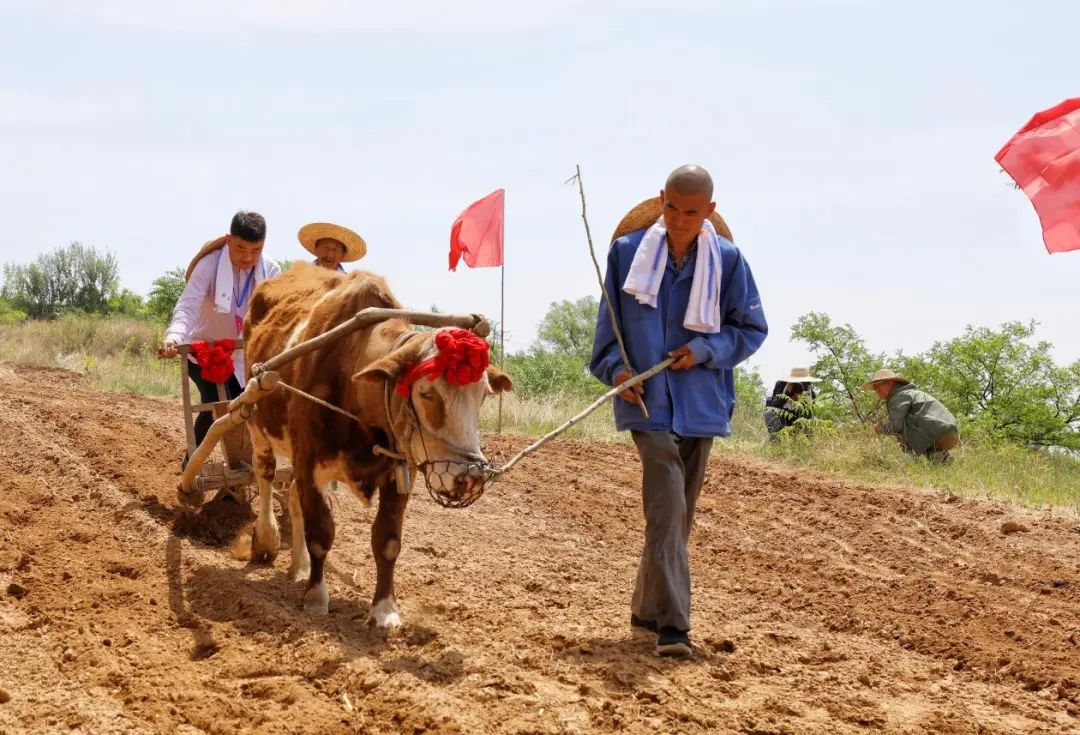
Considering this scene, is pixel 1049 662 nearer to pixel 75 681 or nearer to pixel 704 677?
pixel 704 677

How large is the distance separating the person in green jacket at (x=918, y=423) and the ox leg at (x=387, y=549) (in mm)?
7879

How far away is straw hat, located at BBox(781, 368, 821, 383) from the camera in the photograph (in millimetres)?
15758

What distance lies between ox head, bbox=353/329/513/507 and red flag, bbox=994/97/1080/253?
371cm

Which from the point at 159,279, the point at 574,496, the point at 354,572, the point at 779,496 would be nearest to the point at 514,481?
the point at 574,496

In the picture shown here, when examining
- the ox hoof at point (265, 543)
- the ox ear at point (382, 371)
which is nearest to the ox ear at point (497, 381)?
the ox ear at point (382, 371)

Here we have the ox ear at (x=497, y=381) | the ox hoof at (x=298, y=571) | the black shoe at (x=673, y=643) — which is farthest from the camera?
the ox hoof at (x=298, y=571)

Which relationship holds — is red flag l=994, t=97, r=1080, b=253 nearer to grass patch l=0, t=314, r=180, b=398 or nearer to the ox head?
the ox head

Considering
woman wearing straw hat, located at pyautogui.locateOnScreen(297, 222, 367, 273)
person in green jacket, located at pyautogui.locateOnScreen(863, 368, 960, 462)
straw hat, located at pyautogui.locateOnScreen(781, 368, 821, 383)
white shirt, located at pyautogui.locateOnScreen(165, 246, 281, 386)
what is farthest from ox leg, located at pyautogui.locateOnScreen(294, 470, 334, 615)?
straw hat, located at pyautogui.locateOnScreen(781, 368, 821, 383)

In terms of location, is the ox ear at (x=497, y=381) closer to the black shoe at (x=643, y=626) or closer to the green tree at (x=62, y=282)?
the black shoe at (x=643, y=626)

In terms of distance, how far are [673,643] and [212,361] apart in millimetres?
4198

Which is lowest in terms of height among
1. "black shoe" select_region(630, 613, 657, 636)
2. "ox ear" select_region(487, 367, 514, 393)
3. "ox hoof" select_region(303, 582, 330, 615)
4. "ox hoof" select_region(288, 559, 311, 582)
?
"ox hoof" select_region(288, 559, 311, 582)

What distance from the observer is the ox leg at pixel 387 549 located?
6227 millimetres

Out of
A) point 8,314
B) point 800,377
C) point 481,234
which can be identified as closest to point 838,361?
point 800,377

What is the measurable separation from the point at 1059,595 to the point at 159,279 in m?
28.6
